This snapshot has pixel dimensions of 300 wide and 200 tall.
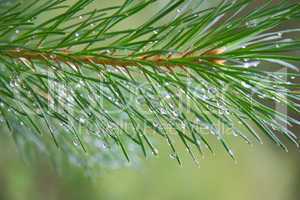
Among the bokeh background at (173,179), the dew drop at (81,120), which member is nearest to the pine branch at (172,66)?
the dew drop at (81,120)

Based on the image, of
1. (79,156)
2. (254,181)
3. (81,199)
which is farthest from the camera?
(254,181)

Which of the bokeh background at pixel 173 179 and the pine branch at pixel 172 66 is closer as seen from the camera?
the pine branch at pixel 172 66

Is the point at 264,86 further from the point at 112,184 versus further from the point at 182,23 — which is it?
the point at 112,184

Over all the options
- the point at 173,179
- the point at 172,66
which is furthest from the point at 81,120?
the point at 173,179

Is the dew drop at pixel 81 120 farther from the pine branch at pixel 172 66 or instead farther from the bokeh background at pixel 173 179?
the bokeh background at pixel 173 179

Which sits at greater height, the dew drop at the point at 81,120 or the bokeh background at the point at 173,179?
the dew drop at the point at 81,120

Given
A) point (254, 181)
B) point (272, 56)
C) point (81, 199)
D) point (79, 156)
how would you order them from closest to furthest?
point (272, 56) → point (79, 156) → point (81, 199) → point (254, 181)

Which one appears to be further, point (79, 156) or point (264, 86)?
point (79, 156)

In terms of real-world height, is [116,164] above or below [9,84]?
below

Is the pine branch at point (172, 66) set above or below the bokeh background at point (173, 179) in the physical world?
above

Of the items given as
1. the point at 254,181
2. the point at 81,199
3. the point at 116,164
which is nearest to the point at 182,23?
the point at 116,164
